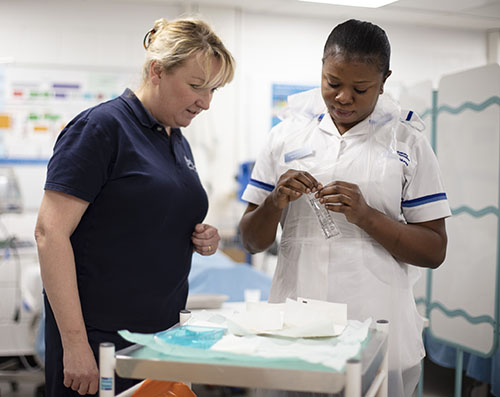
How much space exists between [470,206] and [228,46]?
57.1 inches

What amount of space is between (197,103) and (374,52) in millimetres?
450

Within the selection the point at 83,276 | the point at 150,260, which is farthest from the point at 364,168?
the point at 83,276

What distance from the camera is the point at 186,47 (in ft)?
4.45

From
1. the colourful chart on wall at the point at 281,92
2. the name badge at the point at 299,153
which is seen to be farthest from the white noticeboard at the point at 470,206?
the colourful chart on wall at the point at 281,92

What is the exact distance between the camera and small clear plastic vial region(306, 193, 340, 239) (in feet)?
4.71

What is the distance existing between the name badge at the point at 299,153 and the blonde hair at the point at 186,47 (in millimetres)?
262

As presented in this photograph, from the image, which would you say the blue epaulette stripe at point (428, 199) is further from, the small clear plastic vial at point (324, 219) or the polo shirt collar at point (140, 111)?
the polo shirt collar at point (140, 111)

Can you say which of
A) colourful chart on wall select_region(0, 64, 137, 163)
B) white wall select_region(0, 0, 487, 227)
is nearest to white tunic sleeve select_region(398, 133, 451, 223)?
white wall select_region(0, 0, 487, 227)

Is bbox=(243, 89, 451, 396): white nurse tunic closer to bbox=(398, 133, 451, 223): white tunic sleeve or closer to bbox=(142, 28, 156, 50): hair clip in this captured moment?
bbox=(398, 133, 451, 223): white tunic sleeve

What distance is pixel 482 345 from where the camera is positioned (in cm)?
217

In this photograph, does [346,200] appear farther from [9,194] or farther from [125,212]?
[9,194]

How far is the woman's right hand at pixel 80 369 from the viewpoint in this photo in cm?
125

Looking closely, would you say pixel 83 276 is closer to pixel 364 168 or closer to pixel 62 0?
pixel 364 168

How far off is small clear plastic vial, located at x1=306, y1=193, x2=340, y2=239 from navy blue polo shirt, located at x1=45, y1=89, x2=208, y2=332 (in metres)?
0.32
